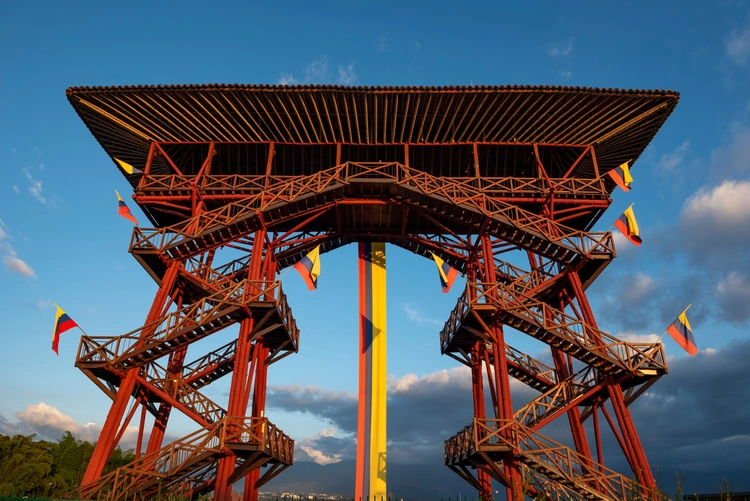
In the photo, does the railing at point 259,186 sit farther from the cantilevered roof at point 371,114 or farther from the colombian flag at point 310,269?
the colombian flag at point 310,269

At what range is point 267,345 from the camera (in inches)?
1030

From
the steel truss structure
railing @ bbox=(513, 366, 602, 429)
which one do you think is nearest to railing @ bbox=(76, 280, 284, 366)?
the steel truss structure

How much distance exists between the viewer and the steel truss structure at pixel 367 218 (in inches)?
810

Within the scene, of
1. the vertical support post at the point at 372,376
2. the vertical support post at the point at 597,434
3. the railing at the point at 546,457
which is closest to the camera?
the railing at the point at 546,457

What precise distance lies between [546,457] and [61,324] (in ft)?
62.9

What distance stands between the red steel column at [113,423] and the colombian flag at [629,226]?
64.5 ft

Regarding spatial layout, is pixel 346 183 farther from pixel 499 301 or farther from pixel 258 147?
pixel 499 301

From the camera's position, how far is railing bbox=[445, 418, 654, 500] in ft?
60.2

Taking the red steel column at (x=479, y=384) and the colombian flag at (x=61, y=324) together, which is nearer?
the colombian flag at (x=61, y=324)

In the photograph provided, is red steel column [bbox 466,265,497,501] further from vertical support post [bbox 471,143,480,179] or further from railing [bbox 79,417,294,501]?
railing [bbox 79,417,294,501]

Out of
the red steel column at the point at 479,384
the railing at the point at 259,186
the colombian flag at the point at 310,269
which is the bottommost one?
the red steel column at the point at 479,384

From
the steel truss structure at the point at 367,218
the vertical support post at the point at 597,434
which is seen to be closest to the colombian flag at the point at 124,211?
the steel truss structure at the point at 367,218

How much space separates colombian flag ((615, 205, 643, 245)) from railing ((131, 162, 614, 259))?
965 mm

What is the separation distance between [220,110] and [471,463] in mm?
18241
